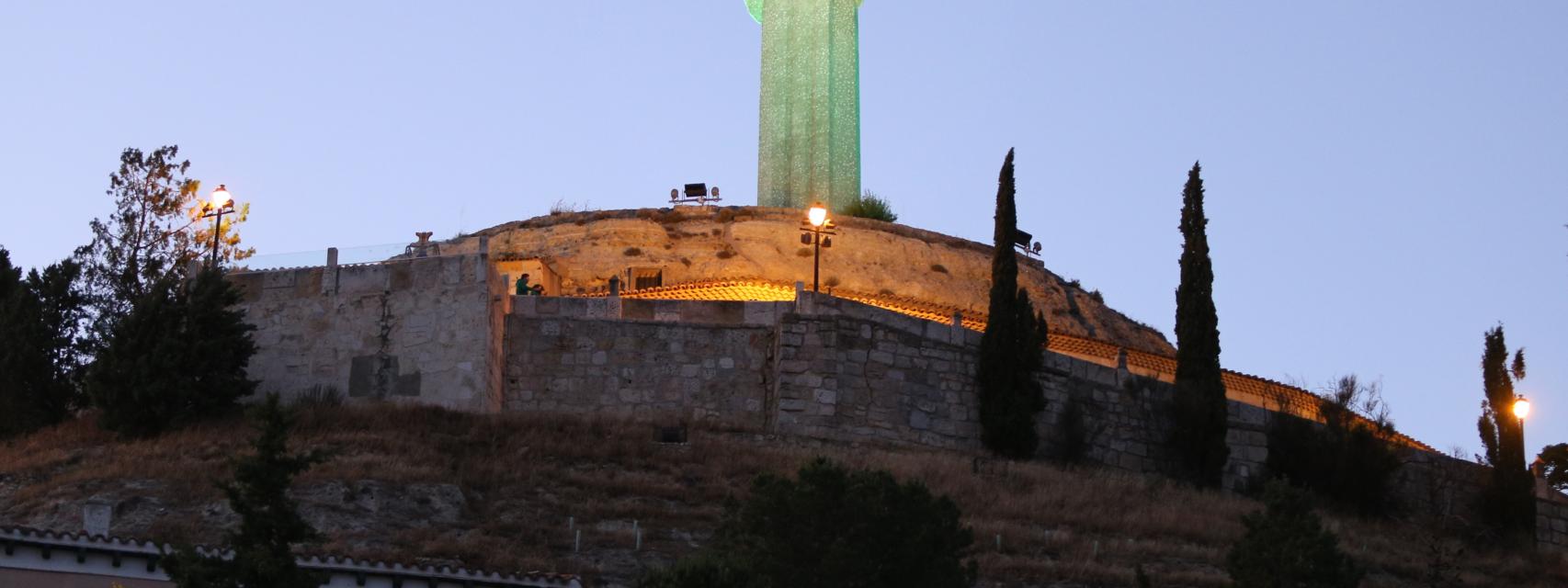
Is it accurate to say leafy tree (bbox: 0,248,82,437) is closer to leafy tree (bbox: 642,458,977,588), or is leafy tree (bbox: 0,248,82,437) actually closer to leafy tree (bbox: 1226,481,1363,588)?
leafy tree (bbox: 642,458,977,588)

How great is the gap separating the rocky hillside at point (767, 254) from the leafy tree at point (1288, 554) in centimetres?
1911

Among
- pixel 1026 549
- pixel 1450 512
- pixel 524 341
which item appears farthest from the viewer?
pixel 1450 512

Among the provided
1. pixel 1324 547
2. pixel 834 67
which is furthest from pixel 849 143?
pixel 1324 547

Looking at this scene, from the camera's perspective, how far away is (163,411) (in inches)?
1296

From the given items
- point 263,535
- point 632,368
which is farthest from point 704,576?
point 632,368

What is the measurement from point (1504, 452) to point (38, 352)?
21.6 metres

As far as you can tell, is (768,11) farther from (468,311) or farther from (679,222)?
(468,311)

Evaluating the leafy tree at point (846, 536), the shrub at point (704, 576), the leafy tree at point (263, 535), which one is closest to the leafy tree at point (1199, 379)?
the leafy tree at point (846, 536)

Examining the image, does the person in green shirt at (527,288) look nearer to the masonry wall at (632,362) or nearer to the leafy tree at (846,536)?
the masonry wall at (632,362)

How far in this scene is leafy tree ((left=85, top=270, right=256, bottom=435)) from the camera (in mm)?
32906

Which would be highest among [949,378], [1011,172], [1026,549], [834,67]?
[834,67]

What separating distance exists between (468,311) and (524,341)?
1.19 metres

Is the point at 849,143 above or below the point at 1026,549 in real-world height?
above

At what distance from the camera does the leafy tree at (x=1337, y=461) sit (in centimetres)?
3722
